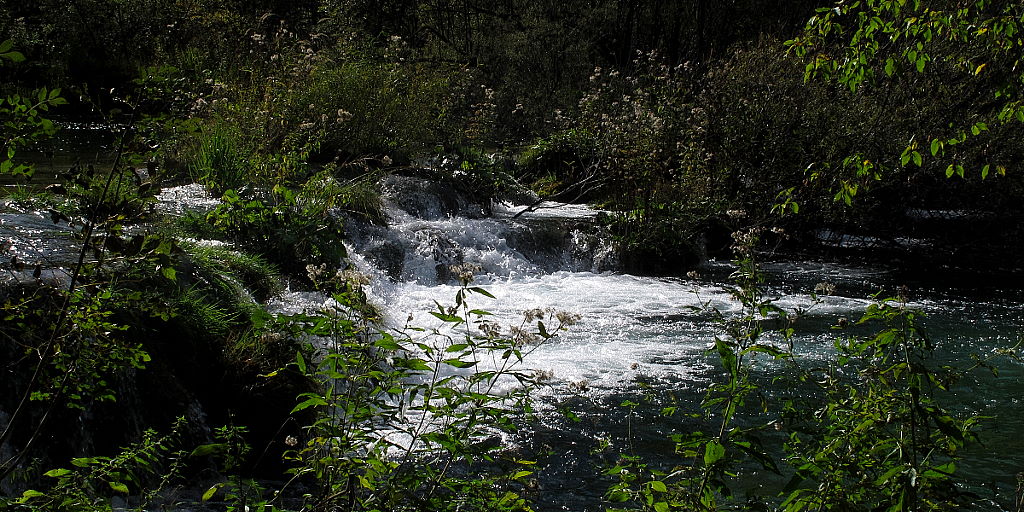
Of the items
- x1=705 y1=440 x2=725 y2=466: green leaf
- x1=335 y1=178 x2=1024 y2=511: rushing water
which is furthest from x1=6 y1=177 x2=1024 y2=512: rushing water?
x1=705 y1=440 x2=725 y2=466: green leaf

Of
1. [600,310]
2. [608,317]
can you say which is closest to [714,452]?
[608,317]

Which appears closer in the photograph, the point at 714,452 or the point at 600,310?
the point at 714,452

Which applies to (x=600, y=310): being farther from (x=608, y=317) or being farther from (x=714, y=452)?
(x=714, y=452)

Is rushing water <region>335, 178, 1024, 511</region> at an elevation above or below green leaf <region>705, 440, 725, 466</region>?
below

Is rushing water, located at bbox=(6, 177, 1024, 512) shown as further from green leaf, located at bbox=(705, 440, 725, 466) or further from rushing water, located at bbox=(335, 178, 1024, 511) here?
green leaf, located at bbox=(705, 440, 725, 466)

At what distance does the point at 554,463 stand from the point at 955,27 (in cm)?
333

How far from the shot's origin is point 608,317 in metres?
8.70

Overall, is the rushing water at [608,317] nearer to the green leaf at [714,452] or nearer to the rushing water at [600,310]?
the rushing water at [600,310]

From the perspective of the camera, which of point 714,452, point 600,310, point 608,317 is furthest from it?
point 600,310

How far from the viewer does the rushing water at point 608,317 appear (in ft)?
16.8

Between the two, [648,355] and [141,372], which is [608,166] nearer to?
[648,355]

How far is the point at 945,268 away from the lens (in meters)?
12.4

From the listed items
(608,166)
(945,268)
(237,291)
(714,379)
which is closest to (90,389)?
(237,291)

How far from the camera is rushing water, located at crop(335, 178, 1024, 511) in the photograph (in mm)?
5109
